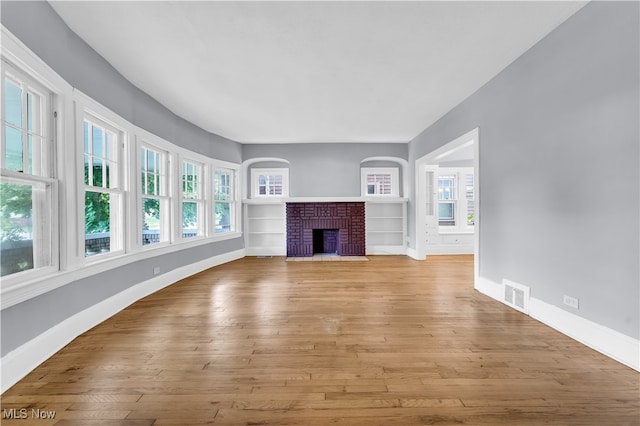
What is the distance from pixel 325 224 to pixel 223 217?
246 centimetres

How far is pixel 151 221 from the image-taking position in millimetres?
4312

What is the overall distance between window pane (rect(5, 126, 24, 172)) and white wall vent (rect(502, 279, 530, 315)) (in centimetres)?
476

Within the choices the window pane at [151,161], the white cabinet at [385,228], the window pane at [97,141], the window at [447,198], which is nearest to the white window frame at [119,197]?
the window pane at [97,141]

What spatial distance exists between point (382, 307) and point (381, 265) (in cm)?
265

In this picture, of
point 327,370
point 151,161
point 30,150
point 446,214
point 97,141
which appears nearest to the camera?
point 327,370

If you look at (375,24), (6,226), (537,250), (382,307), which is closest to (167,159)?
(6,226)

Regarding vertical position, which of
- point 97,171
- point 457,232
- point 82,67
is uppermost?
point 82,67

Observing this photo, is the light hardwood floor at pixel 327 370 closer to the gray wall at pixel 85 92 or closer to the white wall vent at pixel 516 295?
the white wall vent at pixel 516 295

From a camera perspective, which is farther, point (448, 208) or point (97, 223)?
point (448, 208)

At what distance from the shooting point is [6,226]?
6.59 feet

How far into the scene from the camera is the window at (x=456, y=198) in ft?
24.0

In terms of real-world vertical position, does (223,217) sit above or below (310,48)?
below

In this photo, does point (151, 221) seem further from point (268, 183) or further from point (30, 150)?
point (268, 183)

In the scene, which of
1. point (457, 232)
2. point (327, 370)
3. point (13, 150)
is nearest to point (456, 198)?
point (457, 232)
